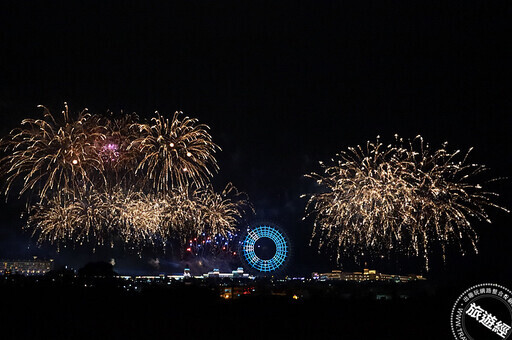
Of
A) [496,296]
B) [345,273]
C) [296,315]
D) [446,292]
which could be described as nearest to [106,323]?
[296,315]

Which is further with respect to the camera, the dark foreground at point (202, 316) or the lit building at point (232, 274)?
the lit building at point (232, 274)

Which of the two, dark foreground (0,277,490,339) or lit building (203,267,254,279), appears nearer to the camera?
dark foreground (0,277,490,339)

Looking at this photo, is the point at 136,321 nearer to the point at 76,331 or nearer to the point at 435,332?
the point at 76,331

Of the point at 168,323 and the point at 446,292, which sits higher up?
the point at 446,292

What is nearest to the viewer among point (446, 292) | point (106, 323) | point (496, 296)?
point (496, 296)

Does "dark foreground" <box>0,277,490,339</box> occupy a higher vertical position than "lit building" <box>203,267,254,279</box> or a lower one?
lower

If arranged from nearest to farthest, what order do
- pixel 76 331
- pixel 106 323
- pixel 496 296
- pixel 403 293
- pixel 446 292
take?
pixel 496 296
pixel 76 331
pixel 106 323
pixel 446 292
pixel 403 293

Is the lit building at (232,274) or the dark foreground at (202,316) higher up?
the lit building at (232,274)

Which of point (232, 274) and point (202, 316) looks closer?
point (202, 316)
